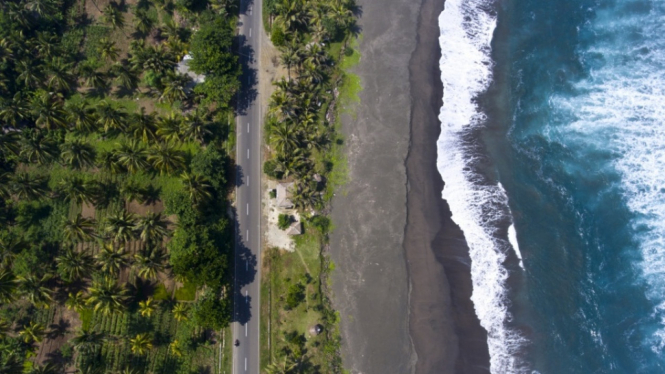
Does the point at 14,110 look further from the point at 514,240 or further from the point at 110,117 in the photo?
the point at 514,240

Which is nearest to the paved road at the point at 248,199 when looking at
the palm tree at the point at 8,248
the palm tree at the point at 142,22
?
the palm tree at the point at 142,22

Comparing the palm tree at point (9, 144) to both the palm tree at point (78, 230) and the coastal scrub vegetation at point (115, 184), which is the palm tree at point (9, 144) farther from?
the palm tree at point (78, 230)

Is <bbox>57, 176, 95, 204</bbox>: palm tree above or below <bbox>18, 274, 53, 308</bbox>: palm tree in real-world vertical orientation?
above

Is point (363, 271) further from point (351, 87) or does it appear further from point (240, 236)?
point (351, 87)

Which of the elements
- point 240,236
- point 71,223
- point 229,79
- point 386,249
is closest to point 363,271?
point 386,249

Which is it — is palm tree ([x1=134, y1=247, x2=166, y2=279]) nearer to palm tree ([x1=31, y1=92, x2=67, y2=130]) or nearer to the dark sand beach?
palm tree ([x1=31, y1=92, x2=67, y2=130])

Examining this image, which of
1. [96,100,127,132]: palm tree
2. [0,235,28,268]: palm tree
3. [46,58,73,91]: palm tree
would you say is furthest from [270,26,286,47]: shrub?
[0,235,28,268]: palm tree
